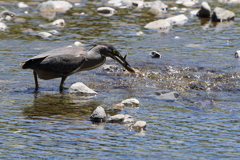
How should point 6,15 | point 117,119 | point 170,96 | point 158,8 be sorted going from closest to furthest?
point 117,119 → point 170,96 → point 6,15 → point 158,8

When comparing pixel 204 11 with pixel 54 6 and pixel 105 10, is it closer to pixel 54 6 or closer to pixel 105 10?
pixel 105 10

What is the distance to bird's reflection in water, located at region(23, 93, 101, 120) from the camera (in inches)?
312

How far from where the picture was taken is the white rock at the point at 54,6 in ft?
62.3

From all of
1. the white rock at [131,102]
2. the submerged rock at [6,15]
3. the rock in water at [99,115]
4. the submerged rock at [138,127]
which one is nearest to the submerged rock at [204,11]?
the submerged rock at [6,15]

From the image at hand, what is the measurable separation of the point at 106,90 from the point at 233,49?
15.6ft

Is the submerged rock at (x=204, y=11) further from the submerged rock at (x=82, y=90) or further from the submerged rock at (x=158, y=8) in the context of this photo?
the submerged rock at (x=82, y=90)

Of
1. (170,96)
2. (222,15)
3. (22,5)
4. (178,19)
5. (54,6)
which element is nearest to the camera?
(170,96)

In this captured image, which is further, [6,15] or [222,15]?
[6,15]

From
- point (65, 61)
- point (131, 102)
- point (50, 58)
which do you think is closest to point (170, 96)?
point (131, 102)

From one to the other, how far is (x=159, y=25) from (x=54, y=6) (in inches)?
200

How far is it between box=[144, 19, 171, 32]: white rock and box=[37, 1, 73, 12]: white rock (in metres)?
4.46

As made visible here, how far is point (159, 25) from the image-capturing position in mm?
15938

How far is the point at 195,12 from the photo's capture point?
60.6ft

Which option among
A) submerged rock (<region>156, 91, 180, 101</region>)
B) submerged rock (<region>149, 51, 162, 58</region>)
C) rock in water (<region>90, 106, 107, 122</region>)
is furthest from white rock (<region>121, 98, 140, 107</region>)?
submerged rock (<region>149, 51, 162, 58</region>)
